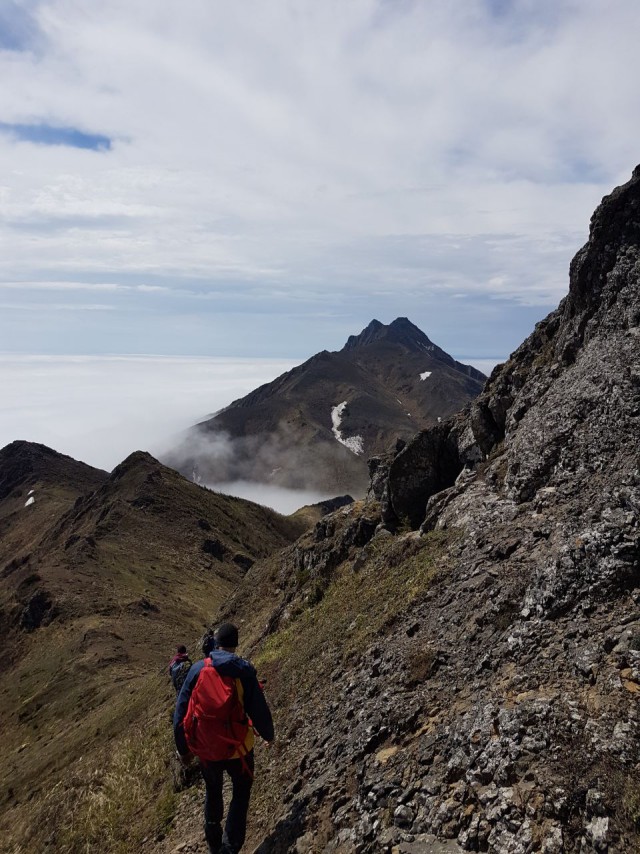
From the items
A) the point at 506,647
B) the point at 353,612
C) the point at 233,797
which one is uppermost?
the point at 506,647

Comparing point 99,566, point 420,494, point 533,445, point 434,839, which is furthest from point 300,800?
point 99,566

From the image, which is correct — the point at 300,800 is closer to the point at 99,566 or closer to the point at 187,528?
the point at 99,566

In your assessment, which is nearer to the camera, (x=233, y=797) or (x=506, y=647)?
(x=233, y=797)

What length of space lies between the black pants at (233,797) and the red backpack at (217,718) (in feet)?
0.95

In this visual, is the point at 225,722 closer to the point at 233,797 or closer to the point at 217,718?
the point at 217,718

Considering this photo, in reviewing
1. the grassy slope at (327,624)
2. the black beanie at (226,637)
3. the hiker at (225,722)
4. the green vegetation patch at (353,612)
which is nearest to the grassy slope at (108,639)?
the grassy slope at (327,624)

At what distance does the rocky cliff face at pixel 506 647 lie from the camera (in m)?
7.45

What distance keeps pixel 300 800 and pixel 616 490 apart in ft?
31.2

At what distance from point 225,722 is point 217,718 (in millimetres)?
164

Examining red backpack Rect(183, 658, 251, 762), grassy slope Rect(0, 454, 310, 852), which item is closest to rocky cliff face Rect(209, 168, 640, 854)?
red backpack Rect(183, 658, 251, 762)

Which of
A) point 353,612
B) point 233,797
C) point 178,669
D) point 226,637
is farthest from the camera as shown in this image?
point 353,612

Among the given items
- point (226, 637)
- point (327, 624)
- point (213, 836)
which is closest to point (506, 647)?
point (226, 637)

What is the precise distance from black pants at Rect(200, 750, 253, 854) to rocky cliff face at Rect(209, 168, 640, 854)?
708 mm

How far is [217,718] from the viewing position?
27.9 ft
